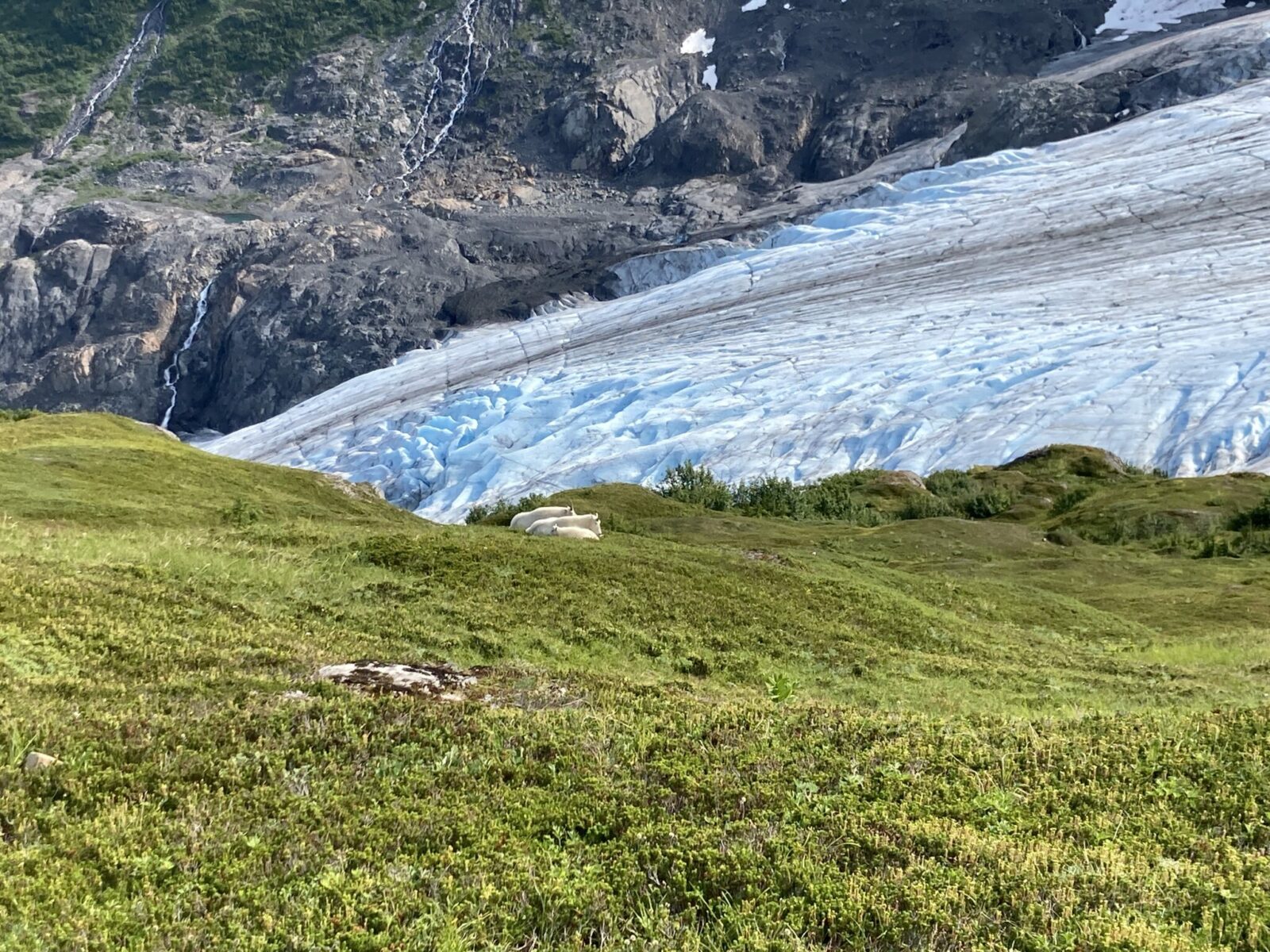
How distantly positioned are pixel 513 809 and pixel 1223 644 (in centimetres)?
2593

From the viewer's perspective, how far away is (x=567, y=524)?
32219 mm

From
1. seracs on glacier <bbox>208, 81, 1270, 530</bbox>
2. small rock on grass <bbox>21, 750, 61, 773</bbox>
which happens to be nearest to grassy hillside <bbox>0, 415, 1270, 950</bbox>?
small rock on grass <bbox>21, 750, 61, 773</bbox>

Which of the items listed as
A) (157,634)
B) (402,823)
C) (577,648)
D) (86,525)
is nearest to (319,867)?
(402,823)

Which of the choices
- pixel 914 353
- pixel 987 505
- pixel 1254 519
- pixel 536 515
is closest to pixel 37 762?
pixel 536 515

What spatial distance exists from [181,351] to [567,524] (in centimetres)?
16626

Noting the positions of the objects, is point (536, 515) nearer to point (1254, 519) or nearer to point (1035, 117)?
point (1254, 519)

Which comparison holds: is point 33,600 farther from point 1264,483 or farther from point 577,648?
point 1264,483

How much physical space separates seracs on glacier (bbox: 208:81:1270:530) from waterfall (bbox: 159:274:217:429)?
5302 cm

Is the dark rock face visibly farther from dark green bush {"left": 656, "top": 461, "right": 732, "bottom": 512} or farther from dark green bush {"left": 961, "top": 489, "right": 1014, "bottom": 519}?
dark green bush {"left": 656, "top": 461, "right": 732, "bottom": 512}

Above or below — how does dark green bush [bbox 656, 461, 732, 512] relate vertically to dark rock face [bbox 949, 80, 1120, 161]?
below

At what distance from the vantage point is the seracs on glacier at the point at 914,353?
81.0 m

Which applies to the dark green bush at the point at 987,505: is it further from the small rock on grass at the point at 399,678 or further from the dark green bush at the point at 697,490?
the small rock on grass at the point at 399,678

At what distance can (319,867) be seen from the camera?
301 inches

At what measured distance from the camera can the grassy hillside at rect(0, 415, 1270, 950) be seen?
715 centimetres
